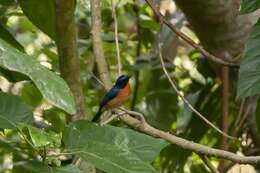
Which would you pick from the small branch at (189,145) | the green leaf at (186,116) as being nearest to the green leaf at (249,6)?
the small branch at (189,145)

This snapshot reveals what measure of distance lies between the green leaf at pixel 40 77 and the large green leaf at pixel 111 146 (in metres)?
0.16

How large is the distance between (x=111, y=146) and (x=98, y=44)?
740 mm

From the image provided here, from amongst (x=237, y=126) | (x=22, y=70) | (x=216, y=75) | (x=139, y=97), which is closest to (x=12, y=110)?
(x=22, y=70)

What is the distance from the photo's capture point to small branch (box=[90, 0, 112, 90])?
1849 mm

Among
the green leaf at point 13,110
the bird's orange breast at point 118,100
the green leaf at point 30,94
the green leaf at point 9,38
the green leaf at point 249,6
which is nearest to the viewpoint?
the green leaf at point 13,110

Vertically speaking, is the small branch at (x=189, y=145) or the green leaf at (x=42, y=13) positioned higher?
the green leaf at (x=42, y=13)

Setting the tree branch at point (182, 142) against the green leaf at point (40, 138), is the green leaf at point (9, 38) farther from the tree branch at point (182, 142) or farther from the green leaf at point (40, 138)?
the green leaf at point (40, 138)

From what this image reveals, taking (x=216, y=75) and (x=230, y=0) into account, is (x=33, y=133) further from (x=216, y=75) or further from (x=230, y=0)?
(x=216, y=75)

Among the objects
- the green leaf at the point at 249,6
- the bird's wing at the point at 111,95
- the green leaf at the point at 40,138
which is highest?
the green leaf at the point at 249,6

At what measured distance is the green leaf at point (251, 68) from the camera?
1.51 metres

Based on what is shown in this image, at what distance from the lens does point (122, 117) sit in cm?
176

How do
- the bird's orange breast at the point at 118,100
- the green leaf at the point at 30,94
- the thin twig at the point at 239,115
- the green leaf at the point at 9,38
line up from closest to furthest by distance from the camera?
the green leaf at the point at 9,38
the bird's orange breast at the point at 118,100
the thin twig at the point at 239,115
the green leaf at the point at 30,94

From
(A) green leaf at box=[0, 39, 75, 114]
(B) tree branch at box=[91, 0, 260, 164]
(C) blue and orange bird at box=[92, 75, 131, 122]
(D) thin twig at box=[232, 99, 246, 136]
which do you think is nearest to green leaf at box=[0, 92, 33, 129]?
(A) green leaf at box=[0, 39, 75, 114]

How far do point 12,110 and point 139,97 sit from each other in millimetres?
1942
